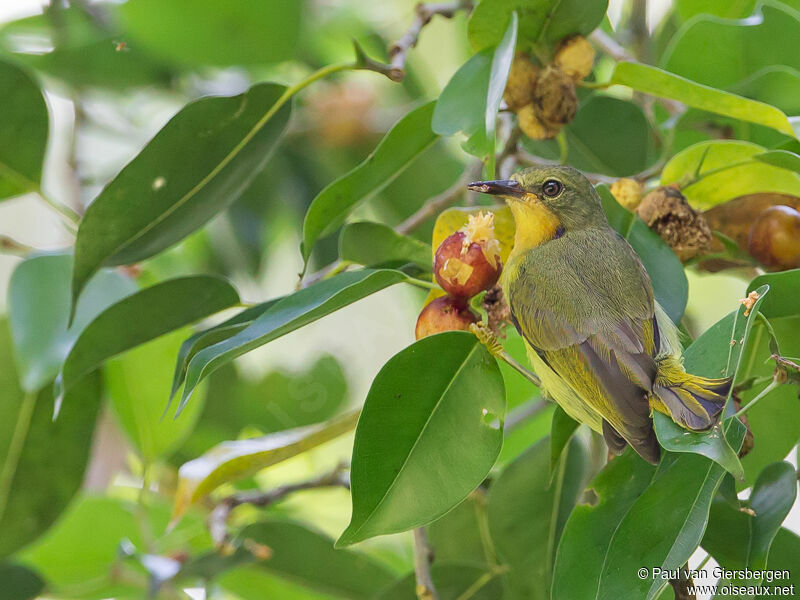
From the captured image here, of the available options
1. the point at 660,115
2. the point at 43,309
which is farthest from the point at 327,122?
the point at 43,309

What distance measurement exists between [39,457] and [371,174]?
2.74ft

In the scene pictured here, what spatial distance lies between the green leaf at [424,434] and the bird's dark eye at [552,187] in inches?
12.5

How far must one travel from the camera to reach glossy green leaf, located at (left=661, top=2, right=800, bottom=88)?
1504mm

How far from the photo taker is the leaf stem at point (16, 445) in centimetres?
161

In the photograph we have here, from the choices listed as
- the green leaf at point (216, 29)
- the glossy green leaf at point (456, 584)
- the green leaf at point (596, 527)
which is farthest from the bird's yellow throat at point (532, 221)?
the green leaf at point (216, 29)

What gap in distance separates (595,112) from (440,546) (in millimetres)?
837

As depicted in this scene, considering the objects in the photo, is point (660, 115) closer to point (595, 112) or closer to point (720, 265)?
point (595, 112)

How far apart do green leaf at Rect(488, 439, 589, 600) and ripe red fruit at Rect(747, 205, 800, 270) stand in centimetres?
46

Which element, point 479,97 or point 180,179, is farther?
point 180,179

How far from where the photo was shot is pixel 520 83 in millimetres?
1339

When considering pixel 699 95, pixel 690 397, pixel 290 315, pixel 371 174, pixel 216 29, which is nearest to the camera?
pixel 690 397

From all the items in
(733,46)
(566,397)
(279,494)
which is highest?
(733,46)

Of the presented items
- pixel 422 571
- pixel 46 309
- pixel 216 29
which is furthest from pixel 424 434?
pixel 216 29

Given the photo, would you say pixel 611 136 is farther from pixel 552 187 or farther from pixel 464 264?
pixel 464 264
